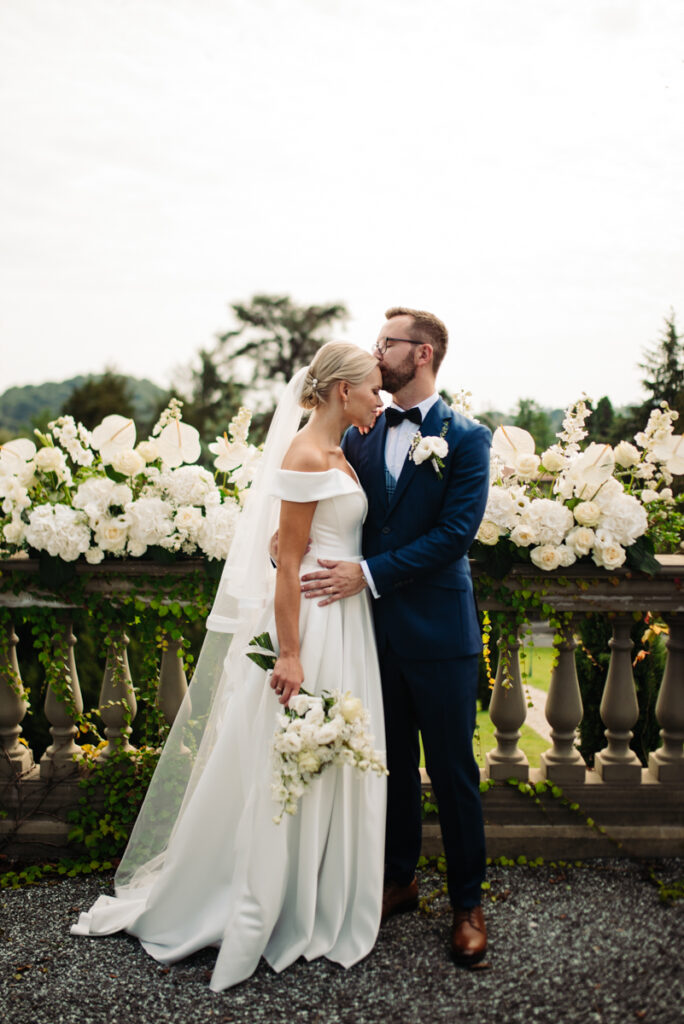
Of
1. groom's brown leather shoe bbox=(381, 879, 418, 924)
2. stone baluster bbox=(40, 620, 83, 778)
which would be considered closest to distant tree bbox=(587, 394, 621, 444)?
groom's brown leather shoe bbox=(381, 879, 418, 924)

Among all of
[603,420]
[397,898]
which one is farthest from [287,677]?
[603,420]

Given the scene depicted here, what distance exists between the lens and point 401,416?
3.21 metres

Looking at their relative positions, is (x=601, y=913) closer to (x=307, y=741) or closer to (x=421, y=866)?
(x=421, y=866)

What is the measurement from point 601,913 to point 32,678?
320 centimetres

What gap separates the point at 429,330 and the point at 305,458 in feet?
2.58

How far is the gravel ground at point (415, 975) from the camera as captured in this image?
8.70ft

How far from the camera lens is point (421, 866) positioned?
3.58 m

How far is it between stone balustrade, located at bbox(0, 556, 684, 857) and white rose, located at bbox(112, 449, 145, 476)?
665mm

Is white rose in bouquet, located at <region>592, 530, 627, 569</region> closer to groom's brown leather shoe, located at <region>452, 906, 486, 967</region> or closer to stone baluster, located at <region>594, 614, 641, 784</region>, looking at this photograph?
stone baluster, located at <region>594, 614, 641, 784</region>

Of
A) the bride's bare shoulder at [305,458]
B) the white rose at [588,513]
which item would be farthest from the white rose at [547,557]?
the bride's bare shoulder at [305,458]

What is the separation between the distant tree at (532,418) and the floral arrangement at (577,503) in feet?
7.07

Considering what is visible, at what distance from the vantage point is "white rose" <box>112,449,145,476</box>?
11.4ft

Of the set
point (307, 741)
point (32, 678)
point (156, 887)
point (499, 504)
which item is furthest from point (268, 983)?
point (32, 678)

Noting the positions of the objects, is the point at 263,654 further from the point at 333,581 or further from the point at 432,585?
the point at 432,585
